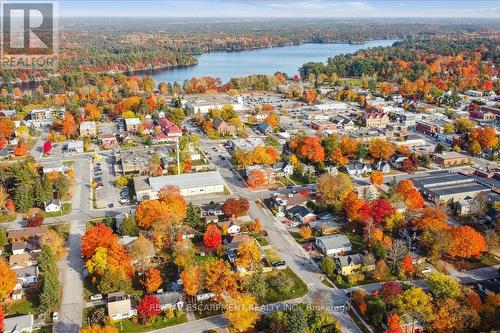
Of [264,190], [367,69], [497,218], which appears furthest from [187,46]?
[497,218]

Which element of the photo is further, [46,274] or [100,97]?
[100,97]

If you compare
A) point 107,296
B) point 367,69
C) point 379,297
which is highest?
point 367,69

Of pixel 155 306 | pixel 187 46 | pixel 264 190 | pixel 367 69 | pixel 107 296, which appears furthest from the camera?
pixel 187 46

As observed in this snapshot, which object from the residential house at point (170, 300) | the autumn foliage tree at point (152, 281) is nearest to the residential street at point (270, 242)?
Result: the residential house at point (170, 300)

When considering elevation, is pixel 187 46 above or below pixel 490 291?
above

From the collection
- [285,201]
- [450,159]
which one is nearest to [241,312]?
[285,201]

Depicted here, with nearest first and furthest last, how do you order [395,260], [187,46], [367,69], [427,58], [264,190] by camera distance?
[395,260] → [264,190] → [367,69] → [427,58] → [187,46]

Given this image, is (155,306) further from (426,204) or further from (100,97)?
(100,97)
